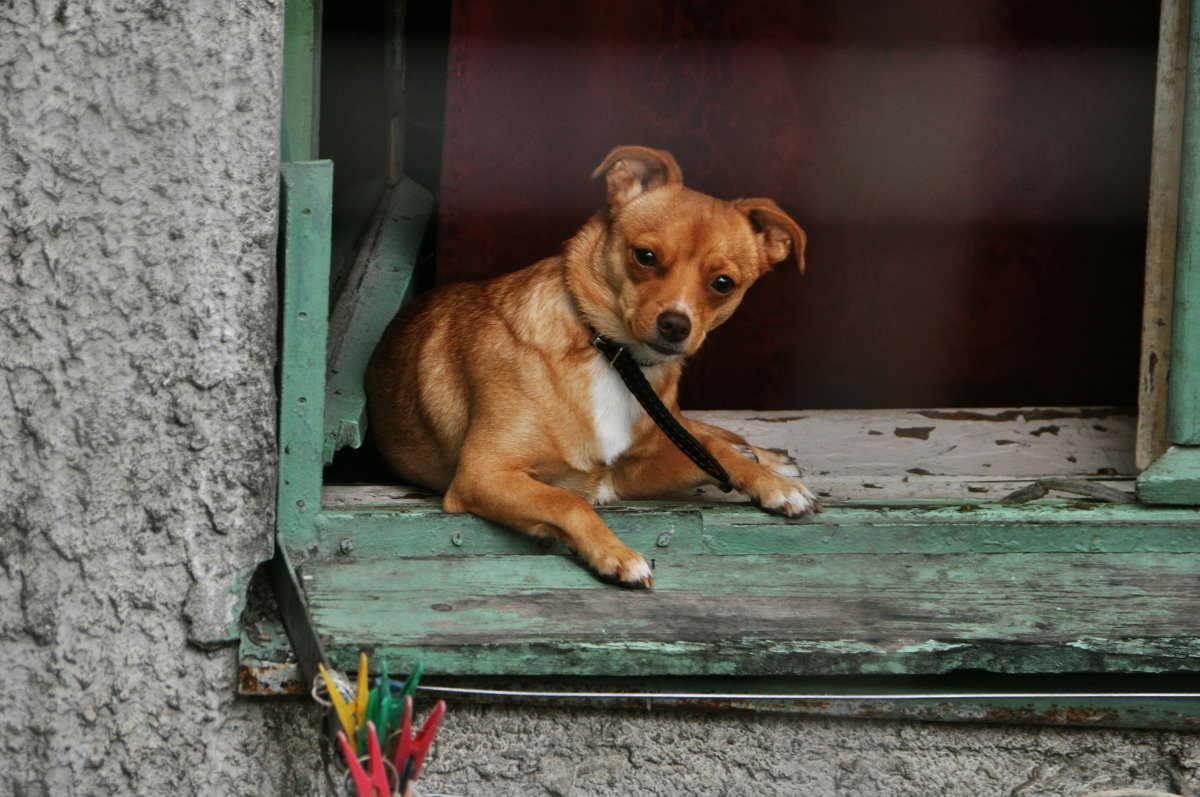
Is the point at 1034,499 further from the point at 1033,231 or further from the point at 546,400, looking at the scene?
the point at 1033,231

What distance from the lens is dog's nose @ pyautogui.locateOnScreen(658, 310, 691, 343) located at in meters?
2.64

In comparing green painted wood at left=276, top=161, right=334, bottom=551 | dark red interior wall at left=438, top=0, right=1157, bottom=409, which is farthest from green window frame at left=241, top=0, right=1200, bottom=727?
dark red interior wall at left=438, top=0, right=1157, bottom=409

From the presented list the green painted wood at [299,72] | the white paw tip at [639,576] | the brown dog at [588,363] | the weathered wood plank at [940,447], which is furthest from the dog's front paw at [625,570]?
the green painted wood at [299,72]

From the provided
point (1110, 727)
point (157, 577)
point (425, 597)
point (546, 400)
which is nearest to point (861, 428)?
point (546, 400)

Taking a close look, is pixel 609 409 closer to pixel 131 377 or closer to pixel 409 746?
pixel 131 377

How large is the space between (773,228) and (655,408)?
0.60 meters

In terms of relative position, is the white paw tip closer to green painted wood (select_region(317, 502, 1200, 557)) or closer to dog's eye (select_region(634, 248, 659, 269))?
green painted wood (select_region(317, 502, 1200, 557))

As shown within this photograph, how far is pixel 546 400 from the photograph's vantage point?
281 centimetres

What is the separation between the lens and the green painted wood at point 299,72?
2.61 m

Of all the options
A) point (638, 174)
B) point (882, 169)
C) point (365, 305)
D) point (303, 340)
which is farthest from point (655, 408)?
point (882, 169)

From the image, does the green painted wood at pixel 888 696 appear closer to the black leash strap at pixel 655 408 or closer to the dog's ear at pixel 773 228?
the black leash strap at pixel 655 408

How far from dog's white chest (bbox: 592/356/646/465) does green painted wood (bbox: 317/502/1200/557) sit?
0.86ft

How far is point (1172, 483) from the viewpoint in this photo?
2652mm

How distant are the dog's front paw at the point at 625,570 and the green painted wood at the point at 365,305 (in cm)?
68
